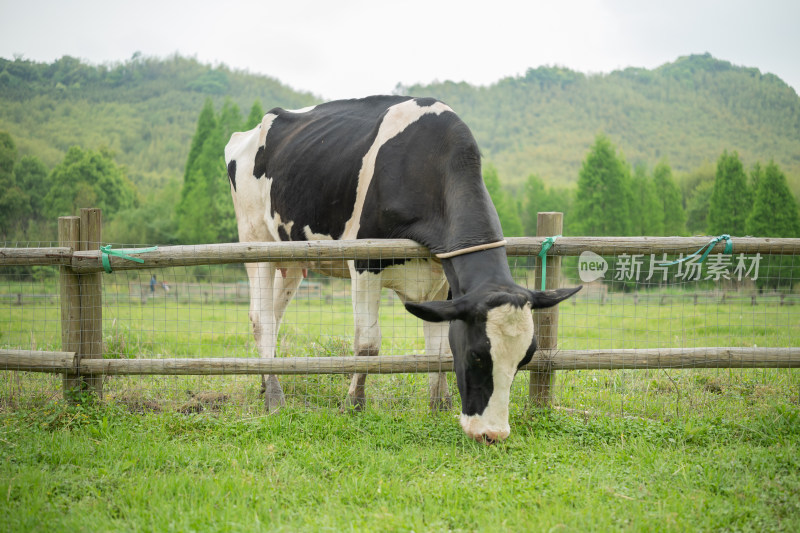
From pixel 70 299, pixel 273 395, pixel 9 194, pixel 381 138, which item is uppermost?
pixel 9 194

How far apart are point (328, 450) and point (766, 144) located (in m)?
69.7

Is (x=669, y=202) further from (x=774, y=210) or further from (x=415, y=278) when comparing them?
(x=415, y=278)

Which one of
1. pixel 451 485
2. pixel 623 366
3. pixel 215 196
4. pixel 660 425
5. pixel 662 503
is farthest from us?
pixel 215 196

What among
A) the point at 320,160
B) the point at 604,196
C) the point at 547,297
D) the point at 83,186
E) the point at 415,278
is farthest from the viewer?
the point at 83,186

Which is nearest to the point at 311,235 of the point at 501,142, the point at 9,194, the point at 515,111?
the point at 9,194

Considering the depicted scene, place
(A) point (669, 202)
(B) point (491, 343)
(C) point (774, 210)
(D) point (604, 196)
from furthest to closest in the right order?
(A) point (669, 202)
(D) point (604, 196)
(C) point (774, 210)
(B) point (491, 343)

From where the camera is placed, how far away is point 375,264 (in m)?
4.95

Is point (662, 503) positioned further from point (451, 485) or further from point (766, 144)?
point (766, 144)

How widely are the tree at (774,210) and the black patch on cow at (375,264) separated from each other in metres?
24.1

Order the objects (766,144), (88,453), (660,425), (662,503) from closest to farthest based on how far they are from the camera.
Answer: (662,503) → (88,453) → (660,425) → (766,144)

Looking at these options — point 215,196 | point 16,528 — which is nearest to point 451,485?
point 16,528

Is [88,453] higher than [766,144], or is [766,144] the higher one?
[766,144]

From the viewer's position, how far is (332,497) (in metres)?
3.34

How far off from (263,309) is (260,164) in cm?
157
